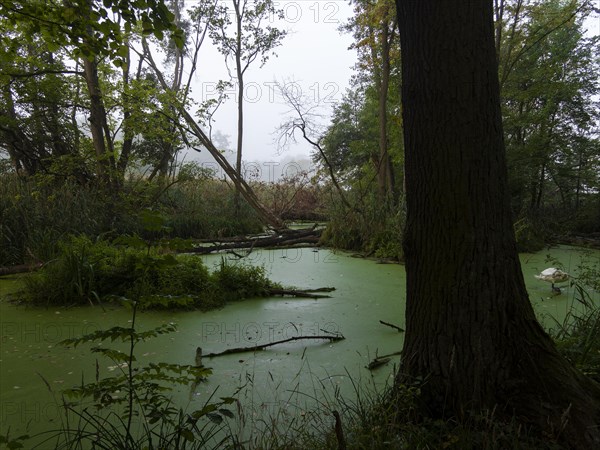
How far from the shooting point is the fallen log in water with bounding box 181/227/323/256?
6.08m

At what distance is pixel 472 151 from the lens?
1.47m

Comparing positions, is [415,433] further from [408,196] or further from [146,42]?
[146,42]

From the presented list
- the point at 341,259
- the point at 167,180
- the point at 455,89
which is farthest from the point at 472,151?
the point at 167,180

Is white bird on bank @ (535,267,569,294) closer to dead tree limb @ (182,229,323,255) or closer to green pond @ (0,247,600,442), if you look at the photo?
green pond @ (0,247,600,442)

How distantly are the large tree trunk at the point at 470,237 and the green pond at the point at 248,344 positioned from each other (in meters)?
0.55

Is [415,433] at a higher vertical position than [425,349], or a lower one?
lower

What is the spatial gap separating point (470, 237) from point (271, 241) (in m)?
5.37

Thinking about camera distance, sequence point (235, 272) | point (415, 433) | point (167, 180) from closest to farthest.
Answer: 1. point (415, 433)
2. point (235, 272)
3. point (167, 180)

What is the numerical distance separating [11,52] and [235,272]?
2278 mm

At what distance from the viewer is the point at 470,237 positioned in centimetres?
148

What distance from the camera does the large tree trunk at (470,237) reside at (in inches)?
57.2

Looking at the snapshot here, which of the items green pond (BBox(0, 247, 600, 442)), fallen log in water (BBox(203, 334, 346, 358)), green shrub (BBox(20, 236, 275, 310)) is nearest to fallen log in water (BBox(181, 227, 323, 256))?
green shrub (BBox(20, 236, 275, 310))

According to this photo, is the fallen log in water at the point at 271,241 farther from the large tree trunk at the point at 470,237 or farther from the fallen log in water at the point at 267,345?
the large tree trunk at the point at 470,237

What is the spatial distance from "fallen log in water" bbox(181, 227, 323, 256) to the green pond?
85.9 inches
